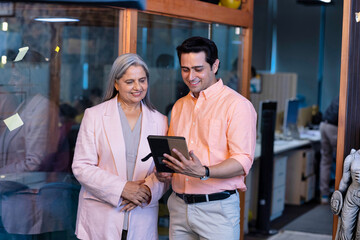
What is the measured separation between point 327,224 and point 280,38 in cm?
541

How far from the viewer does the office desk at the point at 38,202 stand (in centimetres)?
325

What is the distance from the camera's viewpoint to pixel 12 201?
3262 mm

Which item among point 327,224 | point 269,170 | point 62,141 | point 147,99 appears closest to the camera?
point 147,99

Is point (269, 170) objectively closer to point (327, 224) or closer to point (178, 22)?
point (327, 224)

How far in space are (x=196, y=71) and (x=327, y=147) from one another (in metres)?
4.89

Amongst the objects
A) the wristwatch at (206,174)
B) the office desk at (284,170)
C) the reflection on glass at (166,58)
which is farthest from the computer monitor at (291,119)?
the wristwatch at (206,174)

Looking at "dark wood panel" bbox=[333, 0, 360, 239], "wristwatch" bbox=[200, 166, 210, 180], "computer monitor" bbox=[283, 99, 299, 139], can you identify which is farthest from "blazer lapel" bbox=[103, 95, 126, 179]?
"computer monitor" bbox=[283, 99, 299, 139]

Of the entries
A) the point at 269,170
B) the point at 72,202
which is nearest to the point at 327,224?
the point at 269,170

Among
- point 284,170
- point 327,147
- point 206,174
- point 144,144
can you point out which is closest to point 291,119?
point 327,147

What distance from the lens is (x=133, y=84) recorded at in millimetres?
2855

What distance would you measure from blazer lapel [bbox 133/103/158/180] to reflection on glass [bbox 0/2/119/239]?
0.74 m

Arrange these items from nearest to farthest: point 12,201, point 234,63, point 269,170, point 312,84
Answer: point 12,201, point 234,63, point 269,170, point 312,84

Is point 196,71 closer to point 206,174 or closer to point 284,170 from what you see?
point 206,174

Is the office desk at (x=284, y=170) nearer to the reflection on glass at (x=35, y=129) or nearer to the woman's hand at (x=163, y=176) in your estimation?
the reflection on glass at (x=35, y=129)
